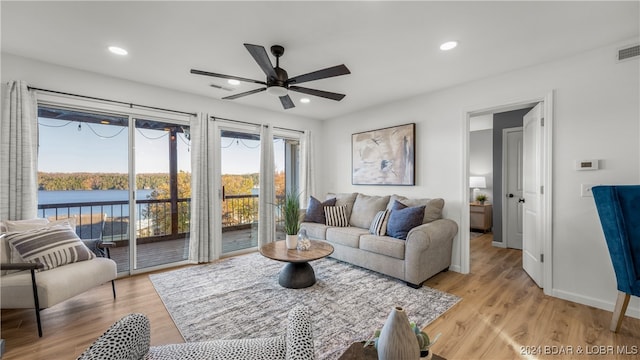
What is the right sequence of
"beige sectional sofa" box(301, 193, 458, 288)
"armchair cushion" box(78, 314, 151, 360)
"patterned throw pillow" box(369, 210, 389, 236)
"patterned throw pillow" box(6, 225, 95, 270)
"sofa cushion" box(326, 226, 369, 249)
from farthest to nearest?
"sofa cushion" box(326, 226, 369, 249) → "patterned throw pillow" box(369, 210, 389, 236) → "beige sectional sofa" box(301, 193, 458, 288) → "patterned throw pillow" box(6, 225, 95, 270) → "armchair cushion" box(78, 314, 151, 360)

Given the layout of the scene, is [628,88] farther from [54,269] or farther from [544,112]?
[54,269]

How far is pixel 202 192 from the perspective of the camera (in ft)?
12.5

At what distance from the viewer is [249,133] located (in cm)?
450

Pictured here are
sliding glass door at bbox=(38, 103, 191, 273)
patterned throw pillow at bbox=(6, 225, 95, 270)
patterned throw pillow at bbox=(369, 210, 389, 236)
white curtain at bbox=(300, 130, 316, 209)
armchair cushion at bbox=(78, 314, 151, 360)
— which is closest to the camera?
armchair cushion at bbox=(78, 314, 151, 360)

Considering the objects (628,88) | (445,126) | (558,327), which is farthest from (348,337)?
(628,88)

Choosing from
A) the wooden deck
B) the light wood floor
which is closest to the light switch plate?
the light wood floor

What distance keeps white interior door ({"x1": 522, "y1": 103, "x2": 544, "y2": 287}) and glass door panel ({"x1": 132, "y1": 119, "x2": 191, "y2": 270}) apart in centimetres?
455

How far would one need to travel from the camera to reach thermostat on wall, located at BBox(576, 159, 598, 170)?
2484 mm

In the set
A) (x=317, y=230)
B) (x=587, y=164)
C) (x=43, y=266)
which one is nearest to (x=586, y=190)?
(x=587, y=164)

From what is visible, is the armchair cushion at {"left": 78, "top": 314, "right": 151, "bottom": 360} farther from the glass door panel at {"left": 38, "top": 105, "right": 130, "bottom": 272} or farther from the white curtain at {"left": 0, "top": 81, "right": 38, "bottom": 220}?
the white curtain at {"left": 0, "top": 81, "right": 38, "bottom": 220}

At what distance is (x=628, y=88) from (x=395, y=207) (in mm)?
2448

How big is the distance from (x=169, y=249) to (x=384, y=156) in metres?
3.64

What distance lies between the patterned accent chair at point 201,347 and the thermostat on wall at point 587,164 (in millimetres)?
3046

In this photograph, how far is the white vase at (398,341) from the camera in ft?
3.09
